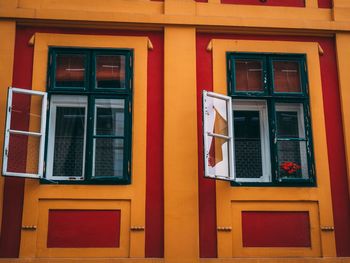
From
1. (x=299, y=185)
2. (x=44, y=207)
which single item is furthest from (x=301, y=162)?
(x=44, y=207)

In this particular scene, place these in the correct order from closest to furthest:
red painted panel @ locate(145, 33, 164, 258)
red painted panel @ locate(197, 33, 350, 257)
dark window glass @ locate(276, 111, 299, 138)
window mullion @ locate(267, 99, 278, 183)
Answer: red painted panel @ locate(145, 33, 164, 258), red painted panel @ locate(197, 33, 350, 257), window mullion @ locate(267, 99, 278, 183), dark window glass @ locate(276, 111, 299, 138)

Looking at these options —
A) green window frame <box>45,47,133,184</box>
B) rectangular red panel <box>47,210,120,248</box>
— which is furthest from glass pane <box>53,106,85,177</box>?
rectangular red panel <box>47,210,120,248</box>

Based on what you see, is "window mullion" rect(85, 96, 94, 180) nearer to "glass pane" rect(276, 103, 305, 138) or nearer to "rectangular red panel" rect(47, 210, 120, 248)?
"rectangular red panel" rect(47, 210, 120, 248)

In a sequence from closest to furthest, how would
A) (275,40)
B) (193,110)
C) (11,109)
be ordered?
(11,109), (193,110), (275,40)

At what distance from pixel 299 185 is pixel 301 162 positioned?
362 millimetres

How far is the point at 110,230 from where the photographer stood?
6.90 m

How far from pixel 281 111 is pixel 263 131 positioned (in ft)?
1.27

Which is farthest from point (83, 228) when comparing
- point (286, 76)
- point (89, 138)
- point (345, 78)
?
point (345, 78)

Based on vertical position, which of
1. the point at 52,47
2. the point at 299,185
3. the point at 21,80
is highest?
the point at 52,47

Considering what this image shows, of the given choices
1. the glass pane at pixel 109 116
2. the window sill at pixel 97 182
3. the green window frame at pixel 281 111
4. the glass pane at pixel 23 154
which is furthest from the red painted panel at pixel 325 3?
the glass pane at pixel 23 154

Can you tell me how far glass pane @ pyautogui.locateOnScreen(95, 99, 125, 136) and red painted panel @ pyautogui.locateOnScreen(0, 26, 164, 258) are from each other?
1.26 feet

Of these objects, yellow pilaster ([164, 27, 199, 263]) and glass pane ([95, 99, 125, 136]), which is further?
glass pane ([95, 99, 125, 136])

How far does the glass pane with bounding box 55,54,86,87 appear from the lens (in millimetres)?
7418

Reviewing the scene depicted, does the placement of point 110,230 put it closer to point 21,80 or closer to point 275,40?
point 21,80
